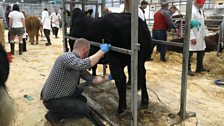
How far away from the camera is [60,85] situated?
3449 millimetres

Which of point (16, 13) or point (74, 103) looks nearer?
point (74, 103)

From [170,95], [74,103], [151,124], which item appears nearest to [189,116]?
[151,124]

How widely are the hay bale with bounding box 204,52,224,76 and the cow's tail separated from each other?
484 centimetres

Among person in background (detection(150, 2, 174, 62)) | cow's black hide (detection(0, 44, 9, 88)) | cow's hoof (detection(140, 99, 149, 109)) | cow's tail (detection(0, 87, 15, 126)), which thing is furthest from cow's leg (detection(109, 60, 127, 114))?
person in background (detection(150, 2, 174, 62))

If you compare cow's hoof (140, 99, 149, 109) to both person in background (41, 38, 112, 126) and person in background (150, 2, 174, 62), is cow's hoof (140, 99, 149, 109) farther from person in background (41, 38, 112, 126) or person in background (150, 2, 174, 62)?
person in background (150, 2, 174, 62)

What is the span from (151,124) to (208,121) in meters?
0.79

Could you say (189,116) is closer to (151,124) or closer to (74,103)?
(151,124)

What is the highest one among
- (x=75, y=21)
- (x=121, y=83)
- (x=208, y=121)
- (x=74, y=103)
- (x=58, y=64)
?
(x=75, y=21)

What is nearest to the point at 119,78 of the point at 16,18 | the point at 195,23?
the point at 195,23

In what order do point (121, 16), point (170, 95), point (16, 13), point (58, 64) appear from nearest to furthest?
point (58, 64), point (121, 16), point (170, 95), point (16, 13)

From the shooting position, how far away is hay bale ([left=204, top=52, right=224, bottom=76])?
614 cm

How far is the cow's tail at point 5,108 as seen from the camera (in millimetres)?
2270

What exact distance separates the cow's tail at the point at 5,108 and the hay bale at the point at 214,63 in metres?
4.84

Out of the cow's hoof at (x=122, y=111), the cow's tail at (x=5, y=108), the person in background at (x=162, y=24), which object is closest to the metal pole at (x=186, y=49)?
the cow's hoof at (x=122, y=111)
